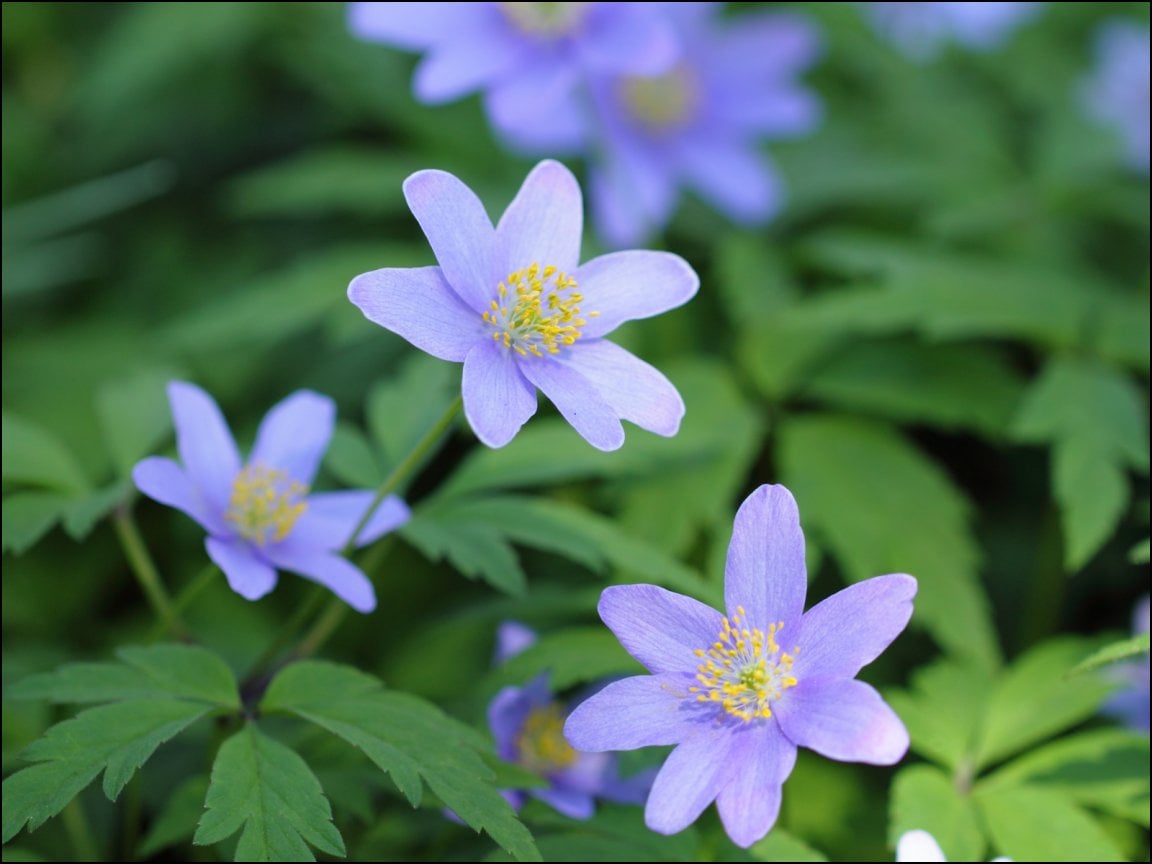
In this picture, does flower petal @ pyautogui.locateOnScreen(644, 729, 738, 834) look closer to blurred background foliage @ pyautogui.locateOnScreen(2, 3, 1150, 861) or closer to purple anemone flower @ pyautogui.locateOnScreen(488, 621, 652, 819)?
blurred background foliage @ pyautogui.locateOnScreen(2, 3, 1150, 861)

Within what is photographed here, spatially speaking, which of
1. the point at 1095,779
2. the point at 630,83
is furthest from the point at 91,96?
the point at 1095,779

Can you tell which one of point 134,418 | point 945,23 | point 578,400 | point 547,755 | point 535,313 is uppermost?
point 945,23

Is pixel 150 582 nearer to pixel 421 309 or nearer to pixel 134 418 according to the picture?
pixel 134 418

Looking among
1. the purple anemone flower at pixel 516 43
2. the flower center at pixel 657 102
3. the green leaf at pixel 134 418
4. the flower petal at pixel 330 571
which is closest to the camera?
the flower petal at pixel 330 571

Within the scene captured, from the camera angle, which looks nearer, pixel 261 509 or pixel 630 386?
pixel 630 386

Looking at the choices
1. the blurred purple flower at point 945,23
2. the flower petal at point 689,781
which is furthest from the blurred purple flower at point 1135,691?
the blurred purple flower at point 945,23

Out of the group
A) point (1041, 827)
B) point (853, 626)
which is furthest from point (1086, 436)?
point (853, 626)

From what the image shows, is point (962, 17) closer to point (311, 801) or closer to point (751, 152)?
point (751, 152)

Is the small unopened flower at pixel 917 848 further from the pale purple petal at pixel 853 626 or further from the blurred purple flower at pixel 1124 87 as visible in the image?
the blurred purple flower at pixel 1124 87
